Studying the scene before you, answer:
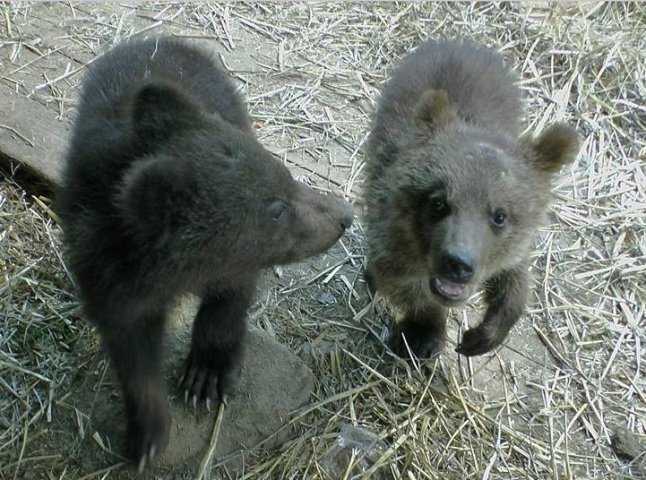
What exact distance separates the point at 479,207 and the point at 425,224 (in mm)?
379

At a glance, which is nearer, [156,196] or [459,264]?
[156,196]

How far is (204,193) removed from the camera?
376cm

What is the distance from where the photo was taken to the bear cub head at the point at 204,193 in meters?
3.67

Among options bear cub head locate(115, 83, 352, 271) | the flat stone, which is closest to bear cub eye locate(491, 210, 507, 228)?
bear cub head locate(115, 83, 352, 271)

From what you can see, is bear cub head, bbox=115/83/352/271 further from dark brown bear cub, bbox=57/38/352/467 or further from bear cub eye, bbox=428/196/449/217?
bear cub eye, bbox=428/196/449/217

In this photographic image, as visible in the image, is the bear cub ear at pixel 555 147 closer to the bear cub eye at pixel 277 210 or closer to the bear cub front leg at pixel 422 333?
the bear cub front leg at pixel 422 333

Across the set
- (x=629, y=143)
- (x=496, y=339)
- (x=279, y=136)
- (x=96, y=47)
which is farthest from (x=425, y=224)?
(x=96, y=47)

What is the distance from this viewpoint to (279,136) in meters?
6.58

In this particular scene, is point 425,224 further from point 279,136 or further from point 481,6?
point 481,6

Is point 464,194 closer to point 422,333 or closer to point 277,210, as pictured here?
point 277,210

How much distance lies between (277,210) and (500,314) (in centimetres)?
175

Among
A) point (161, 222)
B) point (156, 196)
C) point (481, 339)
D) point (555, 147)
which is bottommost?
point (481, 339)

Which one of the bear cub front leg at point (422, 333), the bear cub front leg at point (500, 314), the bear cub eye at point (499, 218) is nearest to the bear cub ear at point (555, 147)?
the bear cub eye at point (499, 218)

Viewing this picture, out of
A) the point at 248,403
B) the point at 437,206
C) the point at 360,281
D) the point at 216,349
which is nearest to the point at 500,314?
the point at 437,206
